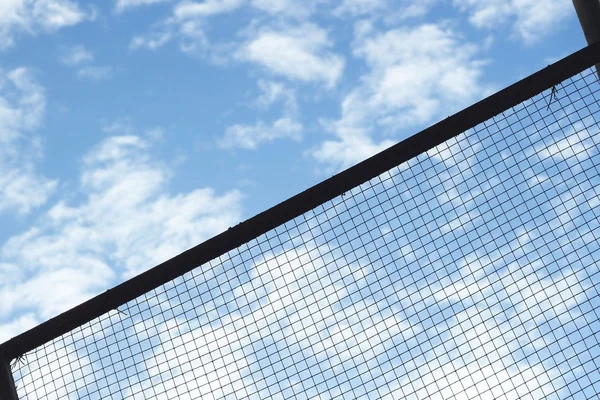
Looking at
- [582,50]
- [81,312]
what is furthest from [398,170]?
[81,312]

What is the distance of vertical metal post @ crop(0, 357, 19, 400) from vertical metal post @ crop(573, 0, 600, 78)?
3.55 meters

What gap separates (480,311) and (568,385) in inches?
19.2

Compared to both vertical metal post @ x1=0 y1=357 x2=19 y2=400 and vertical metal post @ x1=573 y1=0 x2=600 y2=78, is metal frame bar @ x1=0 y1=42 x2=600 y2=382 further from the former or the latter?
vertical metal post @ x1=0 y1=357 x2=19 y2=400

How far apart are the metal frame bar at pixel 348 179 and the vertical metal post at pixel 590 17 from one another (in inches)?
5.2

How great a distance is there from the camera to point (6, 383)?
3.73 meters

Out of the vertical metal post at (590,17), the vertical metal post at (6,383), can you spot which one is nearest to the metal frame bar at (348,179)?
the vertical metal post at (590,17)

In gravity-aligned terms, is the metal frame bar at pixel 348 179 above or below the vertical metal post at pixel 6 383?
above

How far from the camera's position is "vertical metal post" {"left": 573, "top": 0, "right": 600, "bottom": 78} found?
3.76 metres

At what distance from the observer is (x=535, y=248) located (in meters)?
3.27

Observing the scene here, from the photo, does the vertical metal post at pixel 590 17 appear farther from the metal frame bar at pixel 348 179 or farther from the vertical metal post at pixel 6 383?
the vertical metal post at pixel 6 383

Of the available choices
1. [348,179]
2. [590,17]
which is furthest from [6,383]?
[590,17]

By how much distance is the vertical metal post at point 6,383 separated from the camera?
3.68 meters

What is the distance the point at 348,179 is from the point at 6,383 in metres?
2.12

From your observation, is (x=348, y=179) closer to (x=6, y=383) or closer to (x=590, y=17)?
(x=590, y=17)
